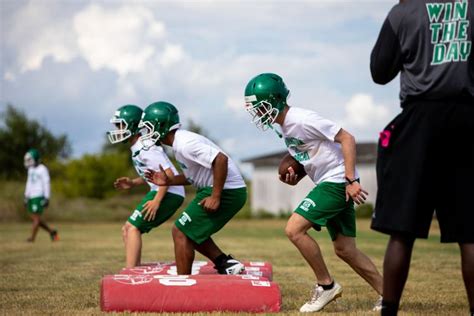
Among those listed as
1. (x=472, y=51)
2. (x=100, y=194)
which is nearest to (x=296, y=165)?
(x=472, y=51)

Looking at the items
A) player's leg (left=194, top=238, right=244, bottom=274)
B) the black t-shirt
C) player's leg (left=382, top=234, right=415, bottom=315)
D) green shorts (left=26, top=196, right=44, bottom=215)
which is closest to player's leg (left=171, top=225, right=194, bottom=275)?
player's leg (left=194, top=238, right=244, bottom=274)

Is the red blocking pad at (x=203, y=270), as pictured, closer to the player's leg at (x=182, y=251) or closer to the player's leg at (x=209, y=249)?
the player's leg at (x=209, y=249)

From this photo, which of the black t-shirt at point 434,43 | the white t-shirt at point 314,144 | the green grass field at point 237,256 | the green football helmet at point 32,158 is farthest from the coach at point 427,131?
the green football helmet at point 32,158

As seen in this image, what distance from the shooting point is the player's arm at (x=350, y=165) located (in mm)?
6566

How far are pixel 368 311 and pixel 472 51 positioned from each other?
2597 mm

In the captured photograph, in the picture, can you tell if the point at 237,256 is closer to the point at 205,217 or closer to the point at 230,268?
the point at 230,268

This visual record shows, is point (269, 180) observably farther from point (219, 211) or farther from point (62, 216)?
point (219, 211)

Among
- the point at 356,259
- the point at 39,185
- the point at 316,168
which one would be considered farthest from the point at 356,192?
the point at 39,185

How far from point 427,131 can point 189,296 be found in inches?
99.2

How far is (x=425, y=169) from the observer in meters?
5.10

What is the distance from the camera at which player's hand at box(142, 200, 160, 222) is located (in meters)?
9.24

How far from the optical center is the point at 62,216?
1391 inches

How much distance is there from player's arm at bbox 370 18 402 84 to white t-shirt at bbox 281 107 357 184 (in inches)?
62.8

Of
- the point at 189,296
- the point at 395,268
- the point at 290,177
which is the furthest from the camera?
the point at 290,177
